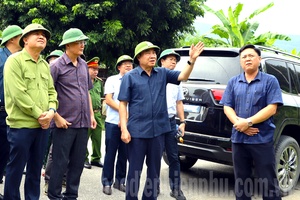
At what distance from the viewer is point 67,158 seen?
3.66 metres

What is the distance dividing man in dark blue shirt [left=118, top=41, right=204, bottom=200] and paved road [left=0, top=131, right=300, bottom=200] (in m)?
0.99

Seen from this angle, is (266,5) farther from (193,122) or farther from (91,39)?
(193,122)

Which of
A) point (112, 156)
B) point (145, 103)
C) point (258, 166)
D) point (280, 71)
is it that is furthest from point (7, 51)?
point (280, 71)

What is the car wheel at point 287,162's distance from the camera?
4668mm

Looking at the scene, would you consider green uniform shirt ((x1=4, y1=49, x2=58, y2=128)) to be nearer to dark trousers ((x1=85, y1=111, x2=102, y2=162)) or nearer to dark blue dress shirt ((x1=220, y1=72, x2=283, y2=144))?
dark blue dress shirt ((x1=220, y1=72, x2=283, y2=144))

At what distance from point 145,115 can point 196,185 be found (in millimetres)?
2107

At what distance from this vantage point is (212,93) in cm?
442

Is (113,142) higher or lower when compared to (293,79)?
lower

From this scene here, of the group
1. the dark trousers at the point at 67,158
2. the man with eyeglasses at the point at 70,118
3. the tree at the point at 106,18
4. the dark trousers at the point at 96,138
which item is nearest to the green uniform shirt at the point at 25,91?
the man with eyeglasses at the point at 70,118

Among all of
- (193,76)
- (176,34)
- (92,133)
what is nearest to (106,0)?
(176,34)

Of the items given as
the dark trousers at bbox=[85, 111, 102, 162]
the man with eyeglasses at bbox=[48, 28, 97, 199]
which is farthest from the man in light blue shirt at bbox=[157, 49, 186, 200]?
the dark trousers at bbox=[85, 111, 102, 162]

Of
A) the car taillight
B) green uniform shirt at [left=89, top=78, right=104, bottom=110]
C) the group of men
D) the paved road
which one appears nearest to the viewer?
the group of men

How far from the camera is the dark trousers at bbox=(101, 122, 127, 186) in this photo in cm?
477

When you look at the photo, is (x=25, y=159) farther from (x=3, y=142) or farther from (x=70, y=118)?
(x=3, y=142)
